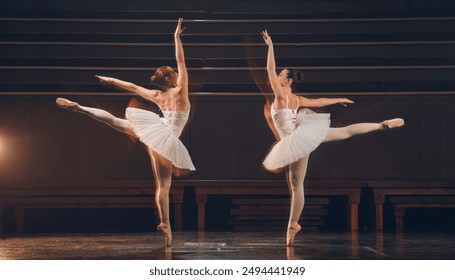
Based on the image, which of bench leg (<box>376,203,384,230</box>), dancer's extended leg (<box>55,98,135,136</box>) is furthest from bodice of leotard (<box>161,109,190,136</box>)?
bench leg (<box>376,203,384,230</box>)

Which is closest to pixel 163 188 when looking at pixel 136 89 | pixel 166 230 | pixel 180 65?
pixel 166 230

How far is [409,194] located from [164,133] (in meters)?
3.65

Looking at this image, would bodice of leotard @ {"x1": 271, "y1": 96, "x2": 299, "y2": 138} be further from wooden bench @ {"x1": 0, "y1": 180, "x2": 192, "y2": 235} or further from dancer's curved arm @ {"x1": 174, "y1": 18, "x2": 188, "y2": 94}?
wooden bench @ {"x1": 0, "y1": 180, "x2": 192, "y2": 235}

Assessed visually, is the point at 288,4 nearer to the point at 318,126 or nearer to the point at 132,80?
the point at 132,80

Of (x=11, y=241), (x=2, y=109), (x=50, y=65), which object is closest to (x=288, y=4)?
(x=50, y=65)

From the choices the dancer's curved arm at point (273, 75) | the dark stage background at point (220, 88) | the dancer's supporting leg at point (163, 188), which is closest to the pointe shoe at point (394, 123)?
the dancer's curved arm at point (273, 75)

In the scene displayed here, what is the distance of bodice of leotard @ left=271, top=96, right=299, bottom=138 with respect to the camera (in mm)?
8117

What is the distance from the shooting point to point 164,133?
7.93m

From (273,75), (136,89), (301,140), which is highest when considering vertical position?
(273,75)

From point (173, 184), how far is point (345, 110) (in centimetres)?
236

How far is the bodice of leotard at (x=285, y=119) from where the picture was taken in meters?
8.12

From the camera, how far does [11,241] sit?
8680mm

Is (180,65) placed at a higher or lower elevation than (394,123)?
higher

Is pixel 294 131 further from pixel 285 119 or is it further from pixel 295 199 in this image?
pixel 295 199
